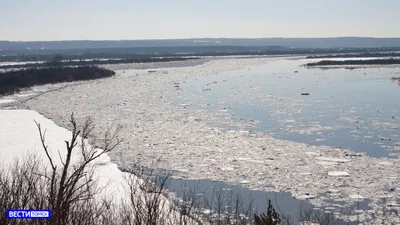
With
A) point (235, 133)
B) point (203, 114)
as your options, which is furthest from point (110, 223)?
point (203, 114)

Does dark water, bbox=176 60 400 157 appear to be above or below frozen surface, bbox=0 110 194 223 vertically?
above

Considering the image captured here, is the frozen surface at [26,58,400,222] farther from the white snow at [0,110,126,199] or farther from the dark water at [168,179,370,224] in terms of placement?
the white snow at [0,110,126,199]

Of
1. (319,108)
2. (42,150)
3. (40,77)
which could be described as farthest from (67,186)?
(40,77)

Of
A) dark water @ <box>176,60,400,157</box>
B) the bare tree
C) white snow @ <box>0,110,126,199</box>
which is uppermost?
the bare tree

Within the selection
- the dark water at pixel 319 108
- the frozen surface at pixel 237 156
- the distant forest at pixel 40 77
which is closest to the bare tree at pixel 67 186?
the frozen surface at pixel 237 156

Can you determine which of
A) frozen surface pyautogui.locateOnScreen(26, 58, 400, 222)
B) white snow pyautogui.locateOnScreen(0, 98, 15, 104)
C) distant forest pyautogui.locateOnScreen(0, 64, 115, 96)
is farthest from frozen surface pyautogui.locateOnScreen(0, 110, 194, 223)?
distant forest pyautogui.locateOnScreen(0, 64, 115, 96)

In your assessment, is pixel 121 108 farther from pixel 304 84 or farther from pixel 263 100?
pixel 304 84

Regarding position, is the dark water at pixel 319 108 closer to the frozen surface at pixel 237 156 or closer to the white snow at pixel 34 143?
the frozen surface at pixel 237 156
